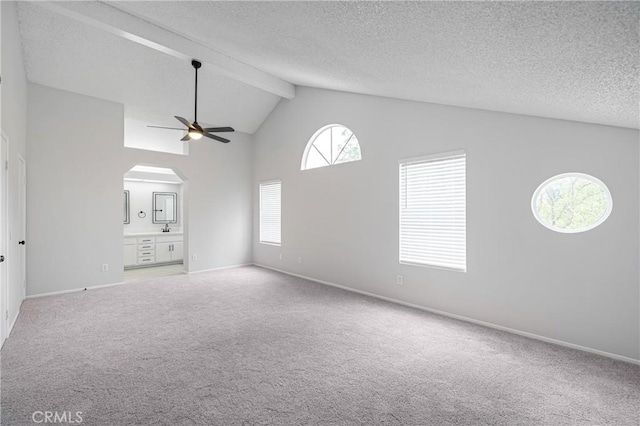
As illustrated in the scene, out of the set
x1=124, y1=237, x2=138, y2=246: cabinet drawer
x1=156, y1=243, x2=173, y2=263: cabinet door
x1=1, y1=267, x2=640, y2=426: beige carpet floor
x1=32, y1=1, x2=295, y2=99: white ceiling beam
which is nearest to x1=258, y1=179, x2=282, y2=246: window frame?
x1=32, y1=1, x2=295, y2=99: white ceiling beam

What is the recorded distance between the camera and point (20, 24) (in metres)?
3.72

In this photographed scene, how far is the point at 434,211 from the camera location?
4062mm

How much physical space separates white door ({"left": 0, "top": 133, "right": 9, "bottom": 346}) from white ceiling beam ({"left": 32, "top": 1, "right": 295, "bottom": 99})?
157 centimetres

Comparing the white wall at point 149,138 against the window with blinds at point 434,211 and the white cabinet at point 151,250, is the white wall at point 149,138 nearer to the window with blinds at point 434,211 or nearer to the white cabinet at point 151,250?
the white cabinet at point 151,250

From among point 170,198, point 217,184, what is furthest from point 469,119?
point 170,198

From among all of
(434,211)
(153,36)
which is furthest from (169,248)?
(434,211)

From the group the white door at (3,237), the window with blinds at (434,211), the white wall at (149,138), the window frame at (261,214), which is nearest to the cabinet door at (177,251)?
the window frame at (261,214)

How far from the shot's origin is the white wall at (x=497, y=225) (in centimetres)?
278

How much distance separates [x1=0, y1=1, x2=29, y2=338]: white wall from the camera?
3.03m

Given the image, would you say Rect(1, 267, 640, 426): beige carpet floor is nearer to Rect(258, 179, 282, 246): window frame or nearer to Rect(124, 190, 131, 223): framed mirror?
Rect(258, 179, 282, 246): window frame

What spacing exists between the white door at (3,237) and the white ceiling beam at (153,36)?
1.57 metres

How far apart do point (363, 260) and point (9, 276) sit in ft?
14.4

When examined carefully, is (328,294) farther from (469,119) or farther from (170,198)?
(170,198)

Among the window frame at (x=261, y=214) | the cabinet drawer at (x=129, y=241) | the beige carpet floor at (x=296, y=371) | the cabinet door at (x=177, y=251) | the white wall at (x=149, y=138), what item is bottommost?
the beige carpet floor at (x=296, y=371)
